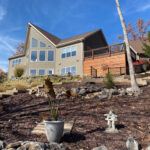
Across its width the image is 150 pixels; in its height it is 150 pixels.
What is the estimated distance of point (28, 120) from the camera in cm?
447

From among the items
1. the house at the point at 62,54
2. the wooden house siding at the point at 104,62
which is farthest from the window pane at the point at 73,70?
the wooden house siding at the point at 104,62

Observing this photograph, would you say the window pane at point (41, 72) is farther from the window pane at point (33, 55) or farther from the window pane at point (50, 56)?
the window pane at point (33, 55)

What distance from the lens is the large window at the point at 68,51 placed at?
2045 centimetres

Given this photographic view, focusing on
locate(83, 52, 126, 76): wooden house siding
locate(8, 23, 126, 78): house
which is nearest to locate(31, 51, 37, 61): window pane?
locate(8, 23, 126, 78): house

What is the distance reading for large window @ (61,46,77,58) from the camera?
67.1 feet

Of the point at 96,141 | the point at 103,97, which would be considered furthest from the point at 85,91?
the point at 96,141

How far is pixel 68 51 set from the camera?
825 inches

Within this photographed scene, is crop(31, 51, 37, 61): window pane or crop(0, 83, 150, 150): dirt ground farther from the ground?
crop(31, 51, 37, 61): window pane

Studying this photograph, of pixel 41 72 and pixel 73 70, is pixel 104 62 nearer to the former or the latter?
pixel 73 70

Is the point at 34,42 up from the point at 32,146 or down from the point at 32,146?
up

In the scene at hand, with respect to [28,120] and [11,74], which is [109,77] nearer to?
[28,120]

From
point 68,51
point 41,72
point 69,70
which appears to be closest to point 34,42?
point 41,72

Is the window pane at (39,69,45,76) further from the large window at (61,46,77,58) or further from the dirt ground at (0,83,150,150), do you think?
the dirt ground at (0,83,150,150)

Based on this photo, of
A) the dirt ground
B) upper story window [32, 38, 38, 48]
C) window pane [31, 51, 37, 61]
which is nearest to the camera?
the dirt ground
